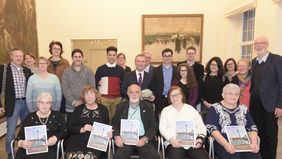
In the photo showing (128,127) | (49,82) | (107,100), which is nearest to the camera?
(128,127)

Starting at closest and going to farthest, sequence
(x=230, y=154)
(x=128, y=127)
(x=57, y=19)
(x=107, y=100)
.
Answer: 1. (x=230, y=154)
2. (x=128, y=127)
3. (x=107, y=100)
4. (x=57, y=19)

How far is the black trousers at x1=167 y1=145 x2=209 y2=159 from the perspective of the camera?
2.94 metres

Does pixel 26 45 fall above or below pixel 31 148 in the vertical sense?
above

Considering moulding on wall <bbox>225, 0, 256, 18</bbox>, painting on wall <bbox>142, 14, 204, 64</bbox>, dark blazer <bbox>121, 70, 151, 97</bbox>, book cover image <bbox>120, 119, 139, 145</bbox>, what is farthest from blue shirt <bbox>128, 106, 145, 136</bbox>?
painting on wall <bbox>142, 14, 204, 64</bbox>

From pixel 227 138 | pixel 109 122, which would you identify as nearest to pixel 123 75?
pixel 109 122

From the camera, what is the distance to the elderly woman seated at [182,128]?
9.81 feet

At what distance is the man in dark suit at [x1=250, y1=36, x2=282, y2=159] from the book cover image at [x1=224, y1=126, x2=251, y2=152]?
648mm

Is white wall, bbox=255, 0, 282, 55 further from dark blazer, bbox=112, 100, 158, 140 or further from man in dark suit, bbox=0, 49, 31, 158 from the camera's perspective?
man in dark suit, bbox=0, 49, 31, 158

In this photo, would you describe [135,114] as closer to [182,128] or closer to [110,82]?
[182,128]

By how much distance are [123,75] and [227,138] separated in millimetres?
1974

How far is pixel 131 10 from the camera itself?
7.72 metres

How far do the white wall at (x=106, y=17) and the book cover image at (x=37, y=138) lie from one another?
5.16m

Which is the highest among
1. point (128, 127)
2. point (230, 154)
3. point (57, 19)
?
point (57, 19)

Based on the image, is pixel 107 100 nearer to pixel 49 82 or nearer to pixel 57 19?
pixel 49 82
